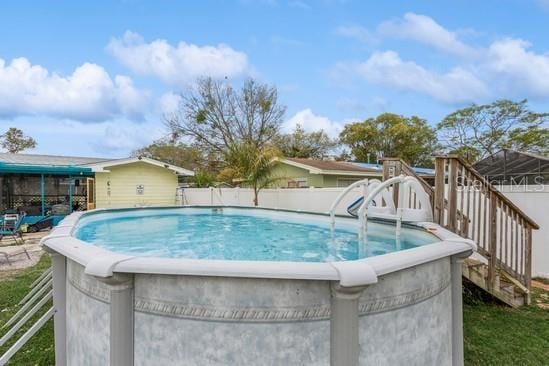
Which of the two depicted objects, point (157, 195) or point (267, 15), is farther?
point (157, 195)

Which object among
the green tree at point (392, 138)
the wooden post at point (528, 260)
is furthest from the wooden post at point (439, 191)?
the green tree at point (392, 138)

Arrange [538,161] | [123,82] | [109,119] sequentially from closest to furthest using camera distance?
1. [538,161]
2. [123,82]
3. [109,119]

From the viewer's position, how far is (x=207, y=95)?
87.8 feet

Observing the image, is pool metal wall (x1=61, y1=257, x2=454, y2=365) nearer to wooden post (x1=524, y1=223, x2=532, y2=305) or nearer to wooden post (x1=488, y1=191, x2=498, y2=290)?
wooden post (x1=488, y1=191, x2=498, y2=290)

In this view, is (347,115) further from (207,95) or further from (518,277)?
(518,277)

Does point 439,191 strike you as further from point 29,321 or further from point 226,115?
point 226,115

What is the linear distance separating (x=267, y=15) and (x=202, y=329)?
1389 centimetres

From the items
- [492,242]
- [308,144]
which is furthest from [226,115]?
[492,242]

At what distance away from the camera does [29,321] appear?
4688 millimetres

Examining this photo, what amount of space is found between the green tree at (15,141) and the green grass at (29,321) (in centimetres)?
2757

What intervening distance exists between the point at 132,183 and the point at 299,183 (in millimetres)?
8216

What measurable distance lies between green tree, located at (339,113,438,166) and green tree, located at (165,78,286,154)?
823 cm

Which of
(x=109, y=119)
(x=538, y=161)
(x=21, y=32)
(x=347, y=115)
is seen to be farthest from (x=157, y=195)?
(x=347, y=115)

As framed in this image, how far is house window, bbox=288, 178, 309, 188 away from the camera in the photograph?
1792 centimetres
